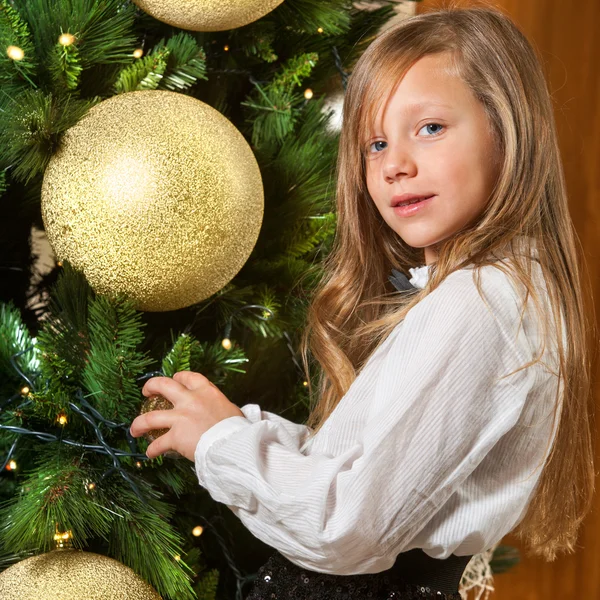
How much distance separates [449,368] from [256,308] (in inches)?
11.1

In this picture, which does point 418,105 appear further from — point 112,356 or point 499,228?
point 112,356

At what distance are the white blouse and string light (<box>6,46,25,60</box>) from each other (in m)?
0.32

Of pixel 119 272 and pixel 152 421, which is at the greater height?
pixel 119 272

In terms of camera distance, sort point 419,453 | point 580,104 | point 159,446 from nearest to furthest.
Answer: point 419,453
point 159,446
point 580,104

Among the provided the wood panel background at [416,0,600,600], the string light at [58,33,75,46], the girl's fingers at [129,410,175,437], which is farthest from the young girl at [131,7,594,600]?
the wood panel background at [416,0,600,600]

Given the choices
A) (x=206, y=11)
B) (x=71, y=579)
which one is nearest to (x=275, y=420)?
(x=71, y=579)

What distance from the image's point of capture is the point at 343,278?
0.79 metres

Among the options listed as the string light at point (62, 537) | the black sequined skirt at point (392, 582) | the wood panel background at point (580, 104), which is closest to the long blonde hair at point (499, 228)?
the black sequined skirt at point (392, 582)

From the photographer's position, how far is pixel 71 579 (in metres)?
0.59

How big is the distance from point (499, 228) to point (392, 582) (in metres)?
0.28

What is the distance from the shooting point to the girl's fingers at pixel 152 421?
0.61 metres

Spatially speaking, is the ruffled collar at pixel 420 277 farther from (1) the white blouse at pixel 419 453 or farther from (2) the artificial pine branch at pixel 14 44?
(2) the artificial pine branch at pixel 14 44

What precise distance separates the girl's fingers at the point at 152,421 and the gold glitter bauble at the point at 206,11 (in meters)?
0.32

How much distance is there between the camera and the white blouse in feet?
1.67
